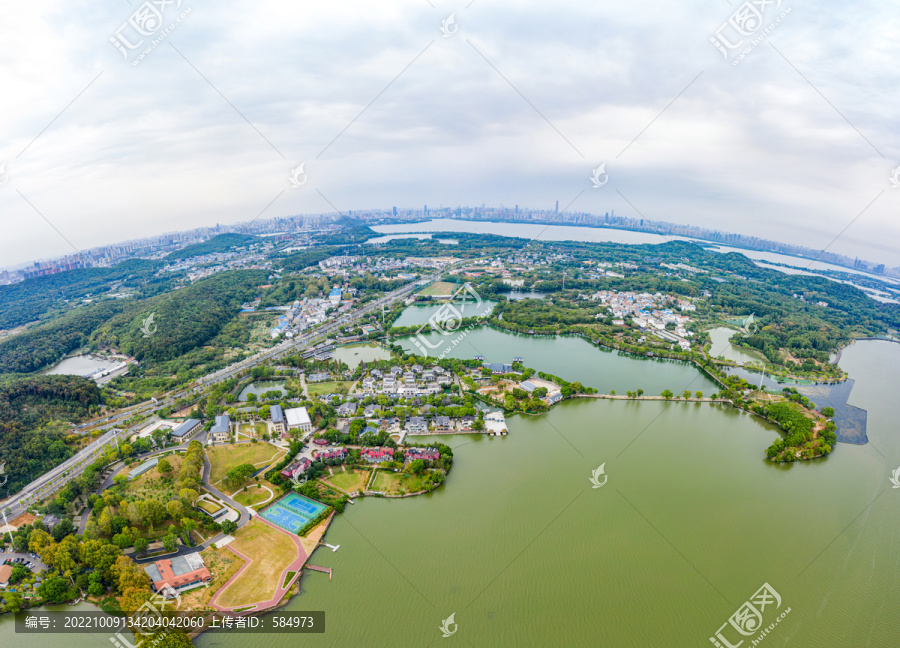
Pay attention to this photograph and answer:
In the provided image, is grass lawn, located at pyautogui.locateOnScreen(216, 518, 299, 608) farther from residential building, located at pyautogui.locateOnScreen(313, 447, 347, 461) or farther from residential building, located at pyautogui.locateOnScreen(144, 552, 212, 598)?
residential building, located at pyautogui.locateOnScreen(313, 447, 347, 461)

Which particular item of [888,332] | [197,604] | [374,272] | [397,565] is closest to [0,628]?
[197,604]

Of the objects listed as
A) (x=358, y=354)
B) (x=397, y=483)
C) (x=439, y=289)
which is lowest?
(x=397, y=483)

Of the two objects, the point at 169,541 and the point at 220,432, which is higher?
the point at 220,432

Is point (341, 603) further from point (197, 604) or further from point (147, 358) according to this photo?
point (147, 358)
